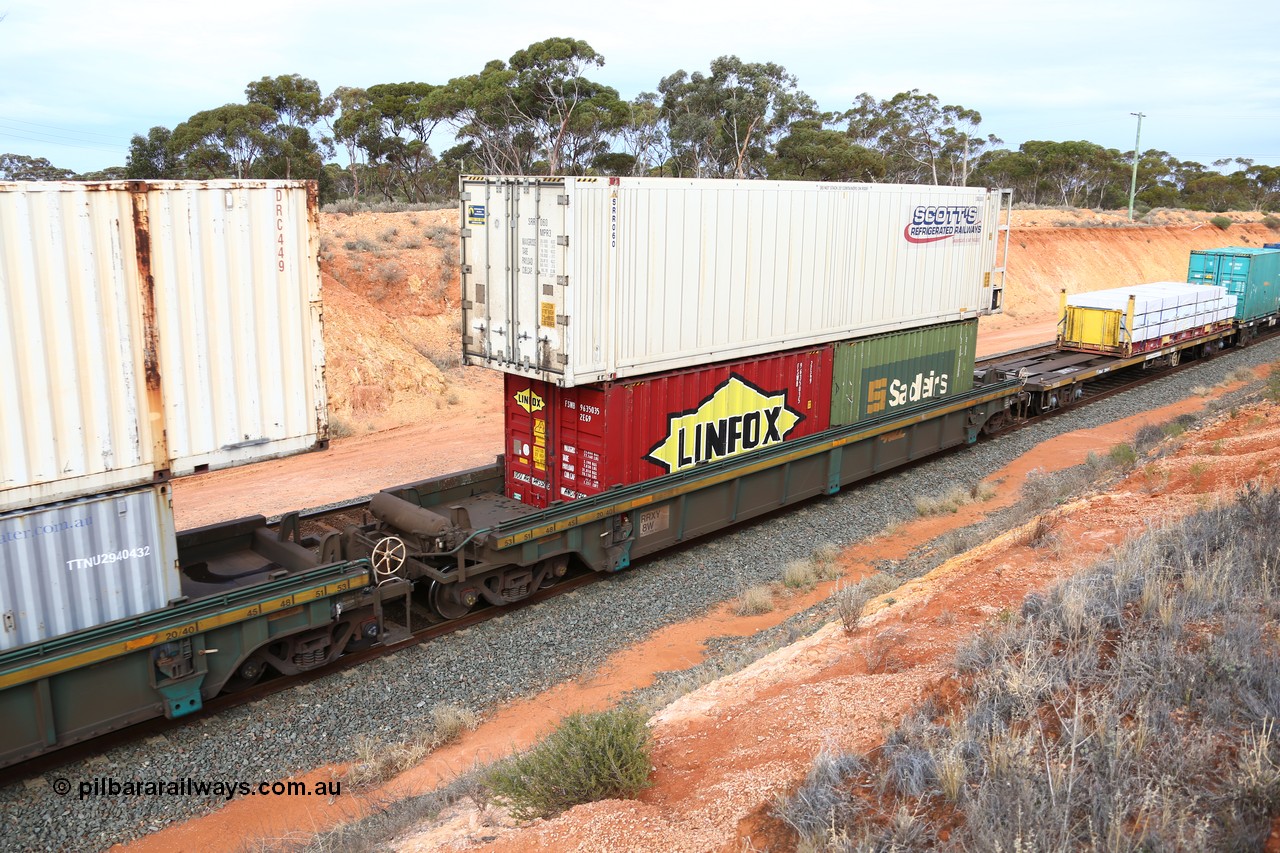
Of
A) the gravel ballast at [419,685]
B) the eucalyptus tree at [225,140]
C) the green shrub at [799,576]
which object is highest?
the eucalyptus tree at [225,140]

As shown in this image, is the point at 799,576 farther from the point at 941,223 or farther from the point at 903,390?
the point at 941,223

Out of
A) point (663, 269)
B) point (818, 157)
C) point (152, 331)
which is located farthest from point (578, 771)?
point (818, 157)

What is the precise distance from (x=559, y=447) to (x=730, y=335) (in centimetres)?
281

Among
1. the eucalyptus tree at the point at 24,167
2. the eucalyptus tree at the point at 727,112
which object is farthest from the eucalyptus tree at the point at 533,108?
the eucalyptus tree at the point at 24,167

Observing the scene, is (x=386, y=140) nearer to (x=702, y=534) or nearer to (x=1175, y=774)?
(x=702, y=534)

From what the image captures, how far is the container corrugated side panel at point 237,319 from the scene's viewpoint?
8.19 metres

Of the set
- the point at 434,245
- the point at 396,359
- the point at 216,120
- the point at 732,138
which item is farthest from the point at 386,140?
the point at 396,359

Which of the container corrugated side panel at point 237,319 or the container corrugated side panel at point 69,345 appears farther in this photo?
the container corrugated side panel at point 237,319

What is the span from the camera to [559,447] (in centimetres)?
1213

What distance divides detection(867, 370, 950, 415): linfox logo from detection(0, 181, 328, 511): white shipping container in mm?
9576

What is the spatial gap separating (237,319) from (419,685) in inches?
156

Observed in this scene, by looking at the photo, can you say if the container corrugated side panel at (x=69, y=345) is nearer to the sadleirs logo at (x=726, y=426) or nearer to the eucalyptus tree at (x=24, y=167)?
the sadleirs logo at (x=726, y=426)

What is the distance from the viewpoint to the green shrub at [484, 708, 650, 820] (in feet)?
19.4

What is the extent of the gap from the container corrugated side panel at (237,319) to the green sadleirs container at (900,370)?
8512mm
